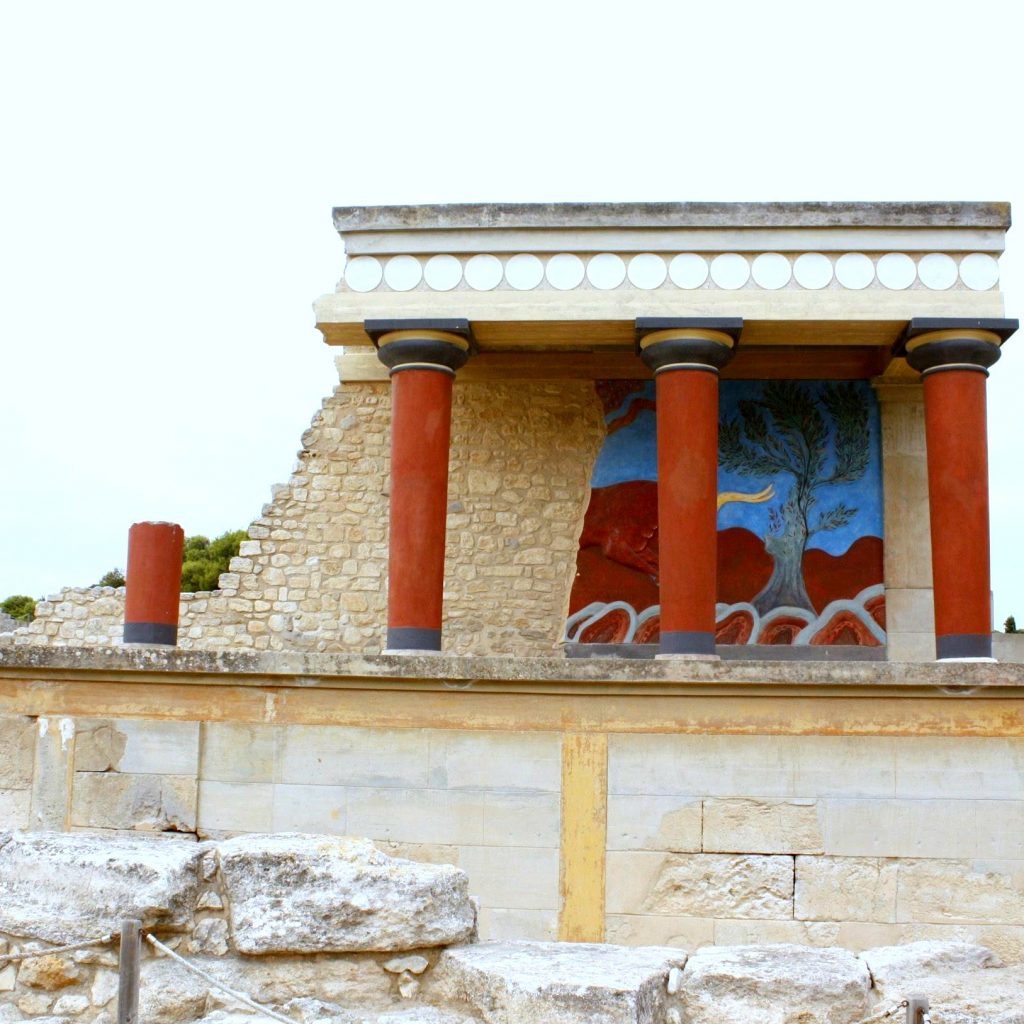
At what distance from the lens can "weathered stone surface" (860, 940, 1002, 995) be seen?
3.70 metres

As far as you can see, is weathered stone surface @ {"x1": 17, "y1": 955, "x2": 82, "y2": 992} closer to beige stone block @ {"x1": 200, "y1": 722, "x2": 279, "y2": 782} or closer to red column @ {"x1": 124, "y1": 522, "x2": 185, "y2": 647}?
beige stone block @ {"x1": 200, "y1": 722, "x2": 279, "y2": 782}

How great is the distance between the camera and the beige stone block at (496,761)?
6.87 metres

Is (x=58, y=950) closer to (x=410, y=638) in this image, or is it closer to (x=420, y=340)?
(x=410, y=638)

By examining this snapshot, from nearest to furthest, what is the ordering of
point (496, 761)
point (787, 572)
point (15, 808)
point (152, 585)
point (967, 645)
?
point (496, 761) < point (15, 808) < point (152, 585) < point (967, 645) < point (787, 572)

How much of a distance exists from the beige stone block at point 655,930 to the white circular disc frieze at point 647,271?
6071 mm

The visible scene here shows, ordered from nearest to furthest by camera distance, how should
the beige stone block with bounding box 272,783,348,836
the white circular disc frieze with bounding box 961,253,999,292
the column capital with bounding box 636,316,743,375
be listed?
the beige stone block with bounding box 272,783,348,836, the column capital with bounding box 636,316,743,375, the white circular disc frieze with bounding box 961,253,999,292

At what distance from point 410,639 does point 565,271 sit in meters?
3.37

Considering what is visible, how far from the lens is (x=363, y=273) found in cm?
1161

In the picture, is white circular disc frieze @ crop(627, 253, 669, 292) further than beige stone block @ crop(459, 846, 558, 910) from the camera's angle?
Yes

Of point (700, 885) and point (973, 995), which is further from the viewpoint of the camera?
point (700, 885)

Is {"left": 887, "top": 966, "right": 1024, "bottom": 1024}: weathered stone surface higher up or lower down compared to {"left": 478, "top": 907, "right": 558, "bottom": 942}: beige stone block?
higher up

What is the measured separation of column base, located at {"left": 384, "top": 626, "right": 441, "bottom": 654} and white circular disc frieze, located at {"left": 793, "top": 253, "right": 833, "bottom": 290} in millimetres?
4257

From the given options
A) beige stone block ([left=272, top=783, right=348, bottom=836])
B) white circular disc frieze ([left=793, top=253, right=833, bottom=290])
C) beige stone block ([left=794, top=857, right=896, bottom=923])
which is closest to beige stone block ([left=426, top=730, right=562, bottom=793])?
beige stone block ([left=272, top=783, right=348, bottom=836])

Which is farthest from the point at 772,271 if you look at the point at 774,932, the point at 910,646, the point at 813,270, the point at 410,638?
the point at 774,932
